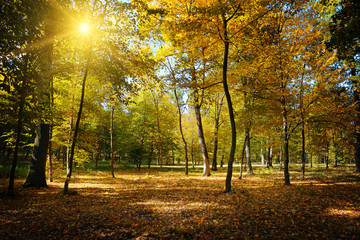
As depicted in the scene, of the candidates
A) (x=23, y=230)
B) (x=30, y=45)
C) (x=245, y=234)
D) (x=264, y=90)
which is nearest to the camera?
(x=245, y=234)

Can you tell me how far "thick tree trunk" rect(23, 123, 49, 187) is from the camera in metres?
9.43

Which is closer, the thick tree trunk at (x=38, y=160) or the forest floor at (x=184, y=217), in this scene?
the forest floor at (x=184, y=217)

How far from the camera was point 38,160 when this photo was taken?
9.56 metres

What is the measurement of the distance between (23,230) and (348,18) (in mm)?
12585

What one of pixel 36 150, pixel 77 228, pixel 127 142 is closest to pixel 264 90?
pixel 77 228

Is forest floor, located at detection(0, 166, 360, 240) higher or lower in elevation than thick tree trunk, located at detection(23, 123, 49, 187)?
lower

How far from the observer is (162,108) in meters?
22.5

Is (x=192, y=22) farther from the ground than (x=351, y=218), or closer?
farther from the ground

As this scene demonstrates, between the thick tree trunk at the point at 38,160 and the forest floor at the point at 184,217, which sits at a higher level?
the thick tree trunk at the point at 38,160

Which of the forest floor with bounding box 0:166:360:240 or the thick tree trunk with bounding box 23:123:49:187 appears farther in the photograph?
the thick tree trunk with bounding box 23:123:49:187

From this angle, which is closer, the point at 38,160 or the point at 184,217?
the point at 184,217

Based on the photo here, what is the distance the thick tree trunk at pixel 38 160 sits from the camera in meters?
9.43

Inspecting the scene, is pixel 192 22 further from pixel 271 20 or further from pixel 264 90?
pixel 264 90

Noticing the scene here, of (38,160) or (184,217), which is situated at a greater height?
(38,160)
